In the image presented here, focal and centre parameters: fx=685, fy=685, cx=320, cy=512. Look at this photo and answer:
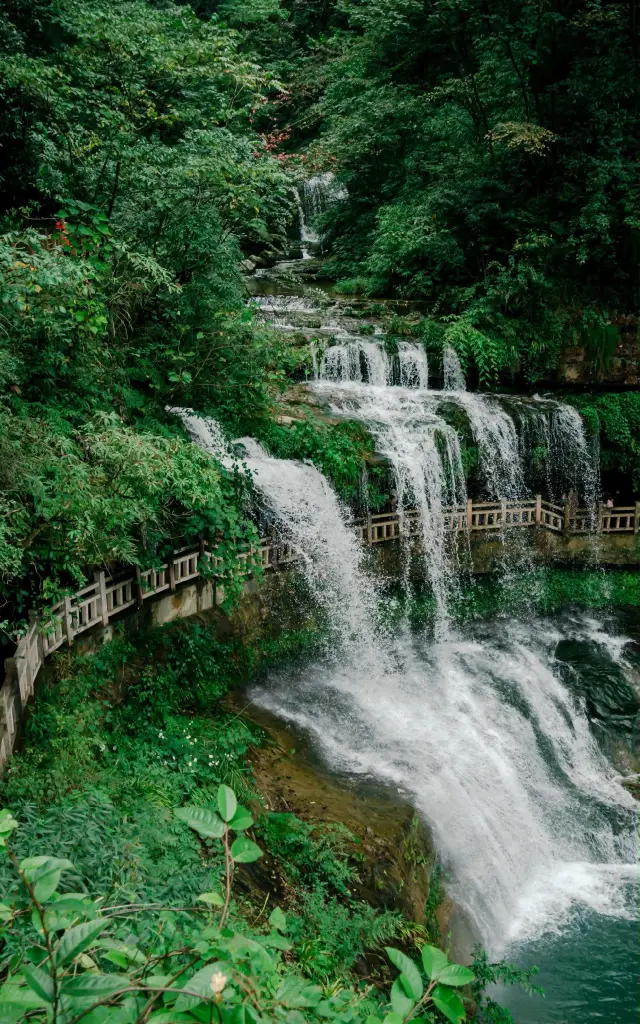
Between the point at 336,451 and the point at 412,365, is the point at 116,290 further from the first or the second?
the point at 412,365

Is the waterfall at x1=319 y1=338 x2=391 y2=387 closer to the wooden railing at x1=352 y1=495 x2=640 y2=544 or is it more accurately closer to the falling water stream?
the falling water stream

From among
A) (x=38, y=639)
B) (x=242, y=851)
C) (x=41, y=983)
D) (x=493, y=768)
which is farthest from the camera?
(x=493, y=768)

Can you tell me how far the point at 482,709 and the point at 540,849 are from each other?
242cm

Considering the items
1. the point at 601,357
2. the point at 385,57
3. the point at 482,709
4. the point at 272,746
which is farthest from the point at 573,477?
the point at 385,57

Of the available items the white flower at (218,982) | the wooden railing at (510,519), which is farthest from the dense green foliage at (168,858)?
the wooden railing at (510,519)

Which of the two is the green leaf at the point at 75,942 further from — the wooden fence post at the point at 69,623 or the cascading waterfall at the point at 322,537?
the cascading waterfall at the point at 322,537

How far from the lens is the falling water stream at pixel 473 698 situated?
9148 mm

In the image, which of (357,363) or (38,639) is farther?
(357,363)

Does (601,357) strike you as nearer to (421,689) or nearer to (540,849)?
(421,689)

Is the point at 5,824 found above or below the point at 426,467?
below

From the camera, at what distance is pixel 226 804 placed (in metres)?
2.27

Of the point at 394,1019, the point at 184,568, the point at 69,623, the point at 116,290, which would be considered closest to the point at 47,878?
the point at 394,1019

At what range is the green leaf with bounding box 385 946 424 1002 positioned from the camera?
6.52ft

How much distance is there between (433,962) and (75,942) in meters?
1.06
